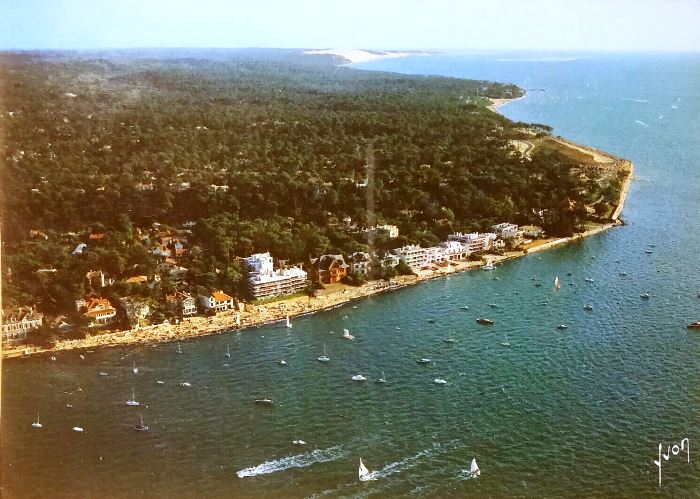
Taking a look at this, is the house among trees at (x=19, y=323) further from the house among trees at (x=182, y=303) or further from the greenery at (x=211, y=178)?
the house among trees at (x=182, y=303)

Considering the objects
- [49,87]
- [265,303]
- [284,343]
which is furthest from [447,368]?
[49,87]

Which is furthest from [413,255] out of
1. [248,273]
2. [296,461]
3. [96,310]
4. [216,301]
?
[296,461]

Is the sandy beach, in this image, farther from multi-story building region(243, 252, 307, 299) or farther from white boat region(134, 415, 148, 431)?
white boat region(134, 415, 148, 431)

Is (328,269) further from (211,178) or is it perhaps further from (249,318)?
(211,178)

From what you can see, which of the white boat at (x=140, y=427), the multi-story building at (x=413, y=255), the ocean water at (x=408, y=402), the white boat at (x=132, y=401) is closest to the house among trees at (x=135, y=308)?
the ocean water at (x=408, y=402)

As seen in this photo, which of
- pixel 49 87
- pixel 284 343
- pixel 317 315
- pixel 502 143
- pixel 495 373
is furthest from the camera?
pixel 502 143

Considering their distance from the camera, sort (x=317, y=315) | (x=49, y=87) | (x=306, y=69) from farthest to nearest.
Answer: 1. (x=306, y=69)
2. (x=49, y=87)
3. (x=317, y=315)

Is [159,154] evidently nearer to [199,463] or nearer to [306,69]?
[199,463]
